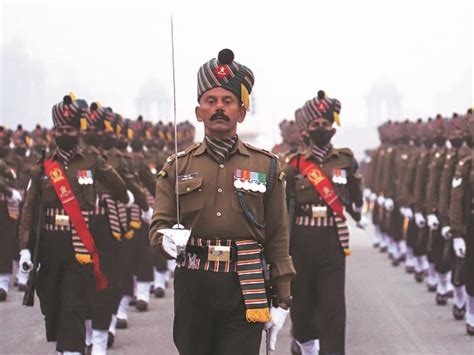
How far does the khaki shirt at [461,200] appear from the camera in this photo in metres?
11.8

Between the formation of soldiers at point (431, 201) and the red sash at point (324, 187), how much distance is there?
2.31 meters

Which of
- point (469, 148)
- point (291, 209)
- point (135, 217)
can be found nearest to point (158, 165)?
point (135, 217)

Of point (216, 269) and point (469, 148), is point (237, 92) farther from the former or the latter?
point (469, 148)

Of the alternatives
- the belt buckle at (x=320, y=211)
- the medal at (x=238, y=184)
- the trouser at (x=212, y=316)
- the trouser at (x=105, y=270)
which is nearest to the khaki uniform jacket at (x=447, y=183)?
the belt buckle at (x=320, y=211)

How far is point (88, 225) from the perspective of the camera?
10047mm

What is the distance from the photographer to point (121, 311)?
42.3 ft

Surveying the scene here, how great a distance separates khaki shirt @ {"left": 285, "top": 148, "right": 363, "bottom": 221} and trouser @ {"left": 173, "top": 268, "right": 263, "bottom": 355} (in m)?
3.58

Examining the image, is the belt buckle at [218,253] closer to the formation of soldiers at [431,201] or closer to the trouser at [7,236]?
the formation of soldiers at [431,201]

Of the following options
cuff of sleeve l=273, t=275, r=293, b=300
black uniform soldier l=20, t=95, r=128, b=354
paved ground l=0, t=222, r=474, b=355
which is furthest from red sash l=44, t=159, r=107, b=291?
cuff of sleeve l=273, t=275, r=293, b=300

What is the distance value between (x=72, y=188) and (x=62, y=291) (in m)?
0.80

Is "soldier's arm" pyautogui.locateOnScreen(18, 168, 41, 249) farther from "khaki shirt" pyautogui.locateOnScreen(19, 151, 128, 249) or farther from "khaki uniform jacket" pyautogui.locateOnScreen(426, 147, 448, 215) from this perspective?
"khaki uniform jacket" pyautogui.locateOnScreen(426, 147, 448, 215)

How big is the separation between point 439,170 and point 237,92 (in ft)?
25.8

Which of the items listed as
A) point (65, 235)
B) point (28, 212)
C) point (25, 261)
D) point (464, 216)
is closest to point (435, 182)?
point (464, 216)

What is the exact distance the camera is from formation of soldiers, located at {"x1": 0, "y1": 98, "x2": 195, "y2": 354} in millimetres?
9180
